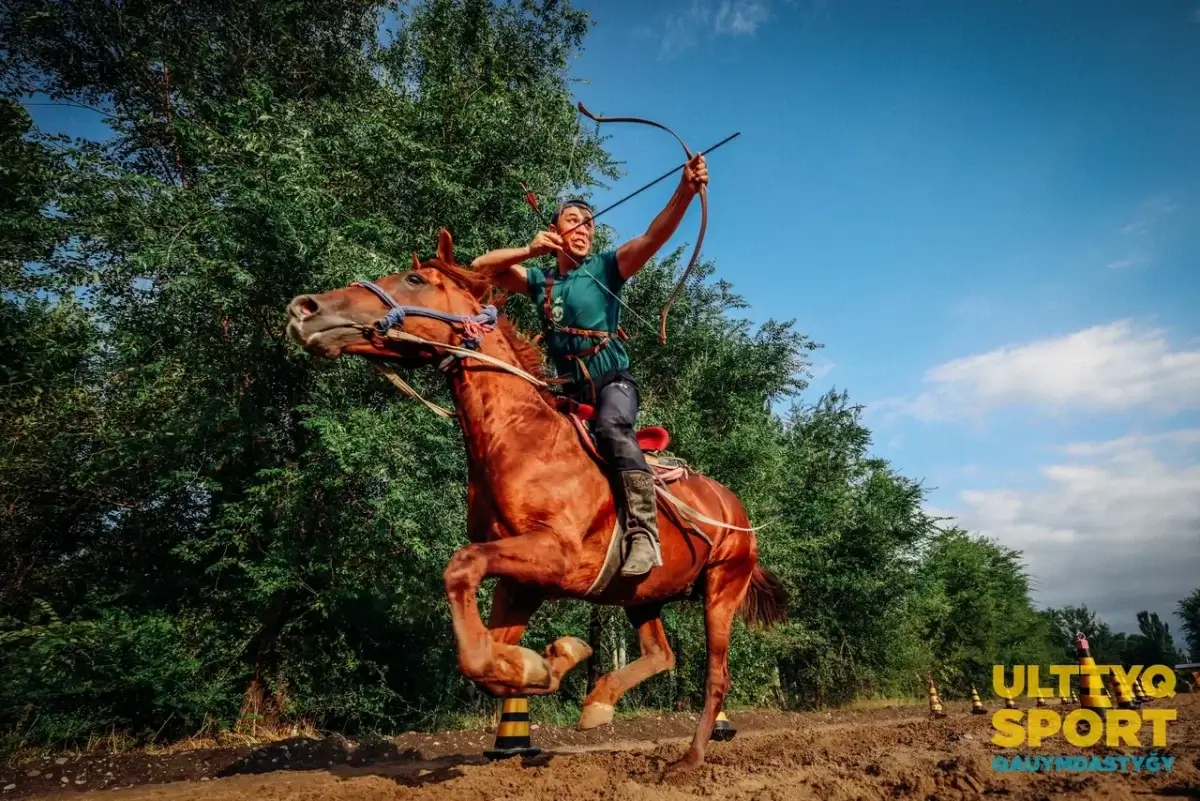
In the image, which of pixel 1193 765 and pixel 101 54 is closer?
pixel 1193 765

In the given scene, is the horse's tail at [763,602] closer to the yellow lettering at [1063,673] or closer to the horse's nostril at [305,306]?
the yellow lettering at [1063,673]

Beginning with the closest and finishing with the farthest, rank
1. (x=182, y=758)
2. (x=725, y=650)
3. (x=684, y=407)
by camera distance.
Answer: (x=725, y=650) < (x=182, y=758) < (x=684, y=407)

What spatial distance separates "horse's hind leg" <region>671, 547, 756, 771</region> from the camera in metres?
5.68

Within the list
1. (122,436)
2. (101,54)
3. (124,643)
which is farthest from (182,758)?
(101,54)

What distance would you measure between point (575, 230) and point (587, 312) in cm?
64

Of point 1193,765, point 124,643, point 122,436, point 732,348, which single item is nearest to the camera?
point 1193,765

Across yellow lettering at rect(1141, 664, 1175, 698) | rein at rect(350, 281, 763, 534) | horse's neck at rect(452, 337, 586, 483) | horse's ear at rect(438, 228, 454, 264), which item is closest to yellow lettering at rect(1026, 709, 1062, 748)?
yellow lettering at rect(1141, 664, 1175, 698)

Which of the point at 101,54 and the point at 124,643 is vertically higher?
the point at 101,54

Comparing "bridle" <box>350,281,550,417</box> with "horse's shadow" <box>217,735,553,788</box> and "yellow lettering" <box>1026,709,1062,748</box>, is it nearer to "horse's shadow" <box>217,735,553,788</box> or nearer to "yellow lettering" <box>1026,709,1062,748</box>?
"horse's shadow" <box>217,735,553,788</box>

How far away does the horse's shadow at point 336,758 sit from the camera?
7701mm

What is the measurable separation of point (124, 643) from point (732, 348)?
14131mm

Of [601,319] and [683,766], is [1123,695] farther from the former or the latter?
[601,319]

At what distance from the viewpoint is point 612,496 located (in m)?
4.73

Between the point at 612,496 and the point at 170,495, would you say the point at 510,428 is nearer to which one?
the point at 612,496
